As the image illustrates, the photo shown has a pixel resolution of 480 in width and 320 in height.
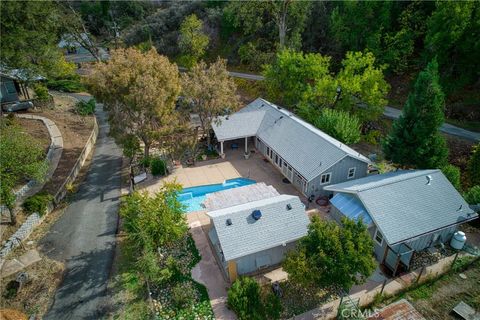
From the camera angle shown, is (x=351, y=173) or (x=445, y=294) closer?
(x=445, y=294)

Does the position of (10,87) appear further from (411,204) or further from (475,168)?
(475,168)

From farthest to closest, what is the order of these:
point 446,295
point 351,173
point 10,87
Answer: point 10,87 → point 351,173 → point 446,295

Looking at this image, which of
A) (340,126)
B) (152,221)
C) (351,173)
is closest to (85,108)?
(152,221)

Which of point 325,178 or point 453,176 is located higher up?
point 453,176

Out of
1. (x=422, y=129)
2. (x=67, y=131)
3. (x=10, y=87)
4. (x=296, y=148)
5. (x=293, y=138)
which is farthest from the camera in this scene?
(x=10, y=87)

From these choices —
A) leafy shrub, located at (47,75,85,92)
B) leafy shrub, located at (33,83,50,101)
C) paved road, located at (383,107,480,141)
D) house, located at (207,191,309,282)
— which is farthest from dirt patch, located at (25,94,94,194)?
paved road, located at (383,107,480,141)

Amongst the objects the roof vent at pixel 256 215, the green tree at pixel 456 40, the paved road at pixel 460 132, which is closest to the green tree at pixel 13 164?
the roof vent at pixel 256 215

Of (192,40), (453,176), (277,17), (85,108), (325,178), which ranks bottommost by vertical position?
(325,178)
